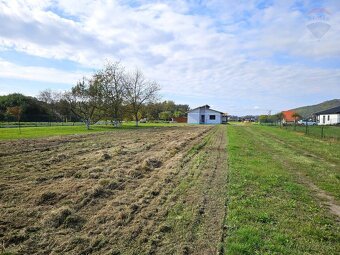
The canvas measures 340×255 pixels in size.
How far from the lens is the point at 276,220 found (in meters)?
6.01

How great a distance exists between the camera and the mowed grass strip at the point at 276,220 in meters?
4.83

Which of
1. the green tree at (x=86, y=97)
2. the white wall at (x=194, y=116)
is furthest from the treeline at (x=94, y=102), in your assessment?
the white wall at (x=194, y=116)

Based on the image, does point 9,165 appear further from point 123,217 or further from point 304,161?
point 304,161

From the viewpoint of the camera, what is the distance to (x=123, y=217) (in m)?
5.89

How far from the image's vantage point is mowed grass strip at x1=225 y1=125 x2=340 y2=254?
15.9 feet

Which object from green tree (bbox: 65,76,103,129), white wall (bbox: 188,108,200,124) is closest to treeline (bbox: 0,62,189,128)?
green tree (bbox: 65,76,103,129)

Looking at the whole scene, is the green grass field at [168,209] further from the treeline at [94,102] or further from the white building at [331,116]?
the white building at [331,116]

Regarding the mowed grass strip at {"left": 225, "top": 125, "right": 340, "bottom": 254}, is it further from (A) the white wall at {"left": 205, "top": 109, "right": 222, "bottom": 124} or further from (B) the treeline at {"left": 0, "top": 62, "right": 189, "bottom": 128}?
(A) the white wall at {"left": 205, "top": 109, "right": 222, "bottom": 124}

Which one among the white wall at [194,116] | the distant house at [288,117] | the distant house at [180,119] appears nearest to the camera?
the distant house at [288,117]

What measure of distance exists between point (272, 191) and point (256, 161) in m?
5.44

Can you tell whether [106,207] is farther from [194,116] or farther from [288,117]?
[288,117]

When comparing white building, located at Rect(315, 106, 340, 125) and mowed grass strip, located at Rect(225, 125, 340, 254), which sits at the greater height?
white building, located at Rect(315, 106, 340, 125)

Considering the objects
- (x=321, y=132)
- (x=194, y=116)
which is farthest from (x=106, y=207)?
(x=194, y=116)

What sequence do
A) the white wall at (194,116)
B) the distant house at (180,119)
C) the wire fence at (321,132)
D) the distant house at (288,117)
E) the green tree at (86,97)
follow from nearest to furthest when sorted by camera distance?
the wire fence at (321,132), the green tree at (86,97), the distant house at (288,117), the white wall at (194,116), the distant house at (180,119)
